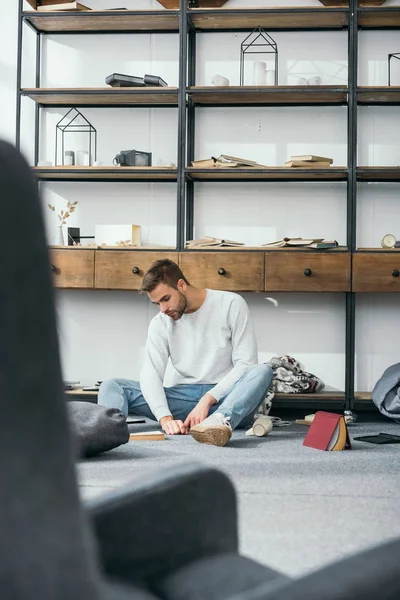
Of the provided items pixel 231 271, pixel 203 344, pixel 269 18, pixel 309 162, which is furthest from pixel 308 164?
pixel 203 344

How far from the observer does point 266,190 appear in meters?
4.93

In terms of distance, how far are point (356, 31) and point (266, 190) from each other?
3.34ft

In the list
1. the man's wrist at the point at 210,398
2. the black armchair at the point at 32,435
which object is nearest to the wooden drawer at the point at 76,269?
the man's wrist at the point at 210,398

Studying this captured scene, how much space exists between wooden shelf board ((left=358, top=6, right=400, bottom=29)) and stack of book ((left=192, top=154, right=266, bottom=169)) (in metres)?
1.02

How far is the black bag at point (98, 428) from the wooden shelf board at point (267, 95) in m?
2.26

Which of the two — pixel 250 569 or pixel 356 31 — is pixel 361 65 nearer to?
pixel 356 31

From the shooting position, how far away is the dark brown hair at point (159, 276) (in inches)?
139

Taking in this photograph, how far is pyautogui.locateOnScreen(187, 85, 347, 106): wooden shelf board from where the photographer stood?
459 cm

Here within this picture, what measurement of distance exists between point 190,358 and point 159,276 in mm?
446

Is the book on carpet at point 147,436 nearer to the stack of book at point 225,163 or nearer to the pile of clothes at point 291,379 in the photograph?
the pile of clothes at point 291,379

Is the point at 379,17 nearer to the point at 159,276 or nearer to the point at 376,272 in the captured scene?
the point at 376,272

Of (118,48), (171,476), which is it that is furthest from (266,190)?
(171,476)

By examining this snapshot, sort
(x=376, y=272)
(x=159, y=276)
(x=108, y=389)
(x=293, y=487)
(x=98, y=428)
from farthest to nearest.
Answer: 1. (x=376, y=272)
2. (x=108, y=389)
3. (x=159, y=276)
4. (x=98, y=428)
5. (x=293, y=487)

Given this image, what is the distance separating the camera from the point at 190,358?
3762 millimetres
